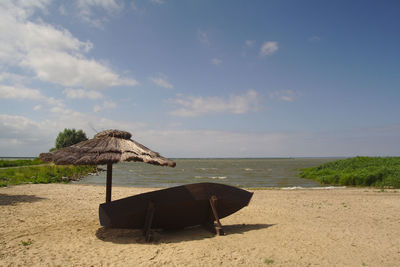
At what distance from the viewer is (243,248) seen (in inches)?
238

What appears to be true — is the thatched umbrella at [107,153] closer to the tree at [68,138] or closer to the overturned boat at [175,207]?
the overturned boat at [175,207]

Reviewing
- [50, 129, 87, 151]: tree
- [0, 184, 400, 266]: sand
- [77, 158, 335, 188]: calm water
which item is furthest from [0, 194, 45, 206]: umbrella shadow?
[50, 129, 87, 151]: tree

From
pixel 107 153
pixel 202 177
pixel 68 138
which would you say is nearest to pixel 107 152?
pixel 107 153

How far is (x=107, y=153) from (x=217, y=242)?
352 cm

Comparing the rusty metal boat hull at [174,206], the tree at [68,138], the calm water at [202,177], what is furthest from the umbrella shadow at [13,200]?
the tree at [68,138]

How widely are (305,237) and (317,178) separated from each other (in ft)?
83.4

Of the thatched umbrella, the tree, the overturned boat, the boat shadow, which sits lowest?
the boat shadow

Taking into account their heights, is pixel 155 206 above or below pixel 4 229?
above

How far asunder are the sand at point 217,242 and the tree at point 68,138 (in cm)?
5642

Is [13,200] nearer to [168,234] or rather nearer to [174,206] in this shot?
[168,234]

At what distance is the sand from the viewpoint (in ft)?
18.0

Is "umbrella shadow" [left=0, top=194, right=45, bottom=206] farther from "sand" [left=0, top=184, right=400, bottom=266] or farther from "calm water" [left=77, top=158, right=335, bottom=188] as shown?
"calm water" [left=77, top=158, right=335, bottom=188]

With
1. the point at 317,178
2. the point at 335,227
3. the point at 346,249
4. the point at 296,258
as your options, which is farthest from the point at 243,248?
the point at 317,178

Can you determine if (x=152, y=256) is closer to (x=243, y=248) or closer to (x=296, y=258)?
(x=243, y=248)
